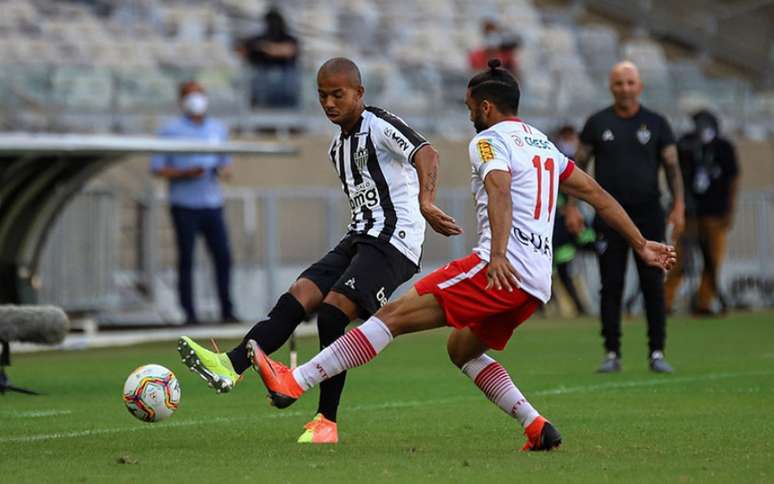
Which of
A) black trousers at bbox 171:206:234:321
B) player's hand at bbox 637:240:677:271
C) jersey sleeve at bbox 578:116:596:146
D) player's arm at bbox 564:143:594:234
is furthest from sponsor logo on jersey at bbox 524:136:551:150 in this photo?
black trousers at bbox 171:206:234:321

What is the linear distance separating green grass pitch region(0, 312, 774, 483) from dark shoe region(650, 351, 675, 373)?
0.46 ft

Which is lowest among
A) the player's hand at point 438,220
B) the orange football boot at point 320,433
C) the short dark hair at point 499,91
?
the orange football boot at point 320,433

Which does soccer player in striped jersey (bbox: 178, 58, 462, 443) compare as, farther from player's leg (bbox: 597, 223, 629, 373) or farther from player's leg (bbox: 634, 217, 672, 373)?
player's leg (bbox: 634, 217, 672, 373)

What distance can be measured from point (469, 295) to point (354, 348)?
599 millimetres

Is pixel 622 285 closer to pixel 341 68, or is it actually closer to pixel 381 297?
pixel 381 297

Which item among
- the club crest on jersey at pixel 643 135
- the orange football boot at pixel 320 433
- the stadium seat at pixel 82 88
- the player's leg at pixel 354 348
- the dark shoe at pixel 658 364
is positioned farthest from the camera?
the stadium seat at pixel 82 88

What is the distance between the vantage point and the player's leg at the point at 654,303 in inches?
508

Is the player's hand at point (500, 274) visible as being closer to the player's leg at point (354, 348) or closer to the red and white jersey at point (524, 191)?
the red and white jersey at point (524, 191)

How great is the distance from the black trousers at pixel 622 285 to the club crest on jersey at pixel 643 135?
1.77 feet

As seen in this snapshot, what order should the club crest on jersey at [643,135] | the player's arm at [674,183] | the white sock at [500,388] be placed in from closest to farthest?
the white sock at [500,388]
the player's arm at [674,183]
the club crest on jersey at [643,135]

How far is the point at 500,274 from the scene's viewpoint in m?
7.69

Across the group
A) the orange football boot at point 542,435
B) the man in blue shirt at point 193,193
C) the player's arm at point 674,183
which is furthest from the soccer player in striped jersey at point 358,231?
the man in blue shirt at point 193,193

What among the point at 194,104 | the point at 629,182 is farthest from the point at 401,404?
the point at 194,104

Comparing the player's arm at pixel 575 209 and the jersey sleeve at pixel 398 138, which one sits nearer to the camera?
the jersey sleeve at pixel 398 138
